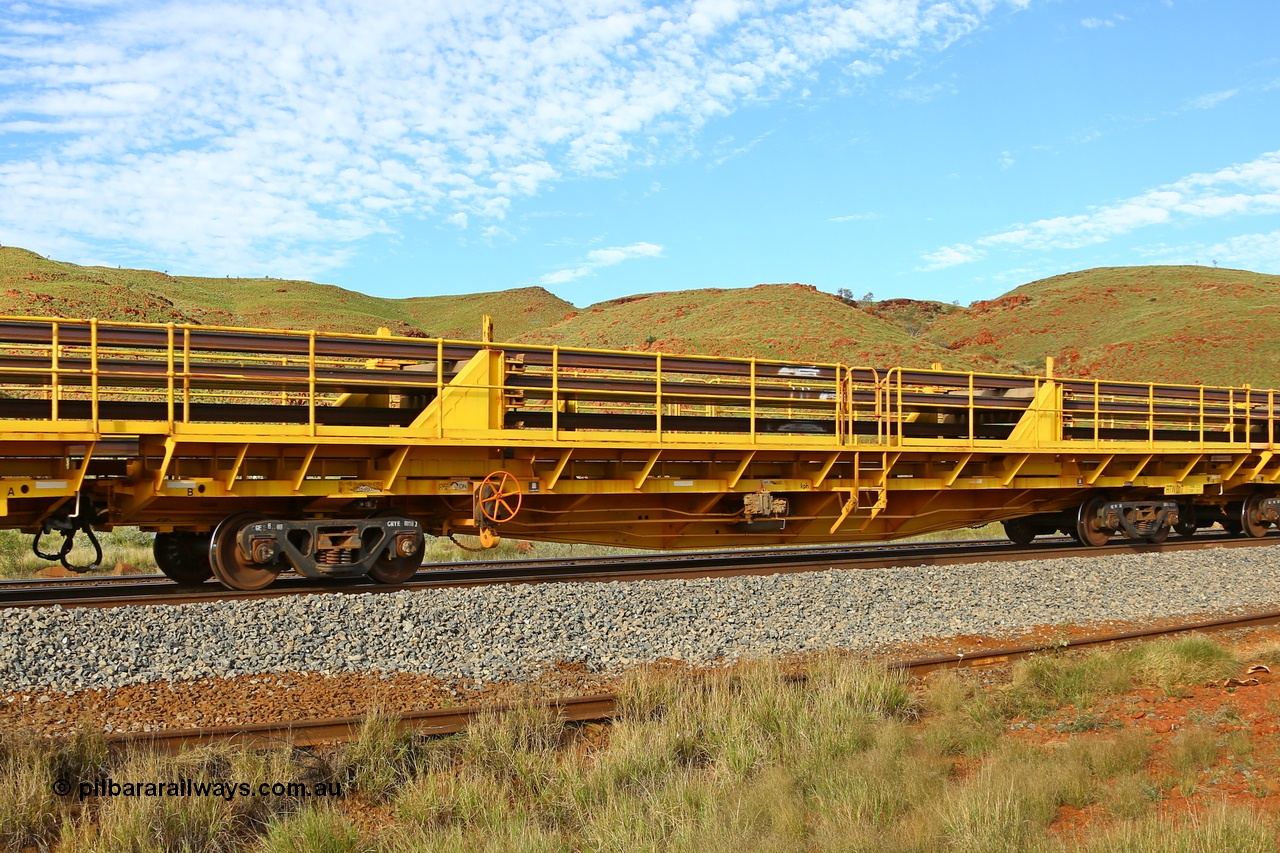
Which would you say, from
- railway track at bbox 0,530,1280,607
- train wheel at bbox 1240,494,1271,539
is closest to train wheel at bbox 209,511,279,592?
railway track at bbox 0,530,1280,607

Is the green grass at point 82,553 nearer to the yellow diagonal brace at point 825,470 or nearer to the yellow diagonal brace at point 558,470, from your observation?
the yellow diagonal brace at point 558,470

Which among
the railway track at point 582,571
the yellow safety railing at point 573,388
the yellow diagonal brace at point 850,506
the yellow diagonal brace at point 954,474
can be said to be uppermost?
the yellow safety railing at point 573,388

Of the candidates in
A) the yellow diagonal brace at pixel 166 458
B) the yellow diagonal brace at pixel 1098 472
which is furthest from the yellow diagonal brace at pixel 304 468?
the yellow diagonal brace at pixel 1098 472

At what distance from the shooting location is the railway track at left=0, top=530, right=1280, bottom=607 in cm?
986

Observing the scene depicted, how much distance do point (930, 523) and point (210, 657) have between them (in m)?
11.2

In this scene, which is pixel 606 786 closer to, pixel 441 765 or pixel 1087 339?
pixel 441 765

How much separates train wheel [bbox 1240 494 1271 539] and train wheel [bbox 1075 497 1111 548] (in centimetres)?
433

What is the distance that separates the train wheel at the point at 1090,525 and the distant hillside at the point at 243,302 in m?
35.1

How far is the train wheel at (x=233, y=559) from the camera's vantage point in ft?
32.9

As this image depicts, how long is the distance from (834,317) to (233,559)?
6502cm

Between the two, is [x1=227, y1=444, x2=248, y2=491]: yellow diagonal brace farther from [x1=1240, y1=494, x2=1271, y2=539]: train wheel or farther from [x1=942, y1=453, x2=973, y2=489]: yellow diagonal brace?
[x1=1240, y1=494, x2=1271, y2=539]: train wheel

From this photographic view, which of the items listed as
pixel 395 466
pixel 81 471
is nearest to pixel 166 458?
pixel 81 471

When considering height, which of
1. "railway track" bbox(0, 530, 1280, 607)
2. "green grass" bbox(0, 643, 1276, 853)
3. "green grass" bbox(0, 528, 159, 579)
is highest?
"railway track" bbox(0, 530, 1280, 607)

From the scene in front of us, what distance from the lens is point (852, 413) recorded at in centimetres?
1366
